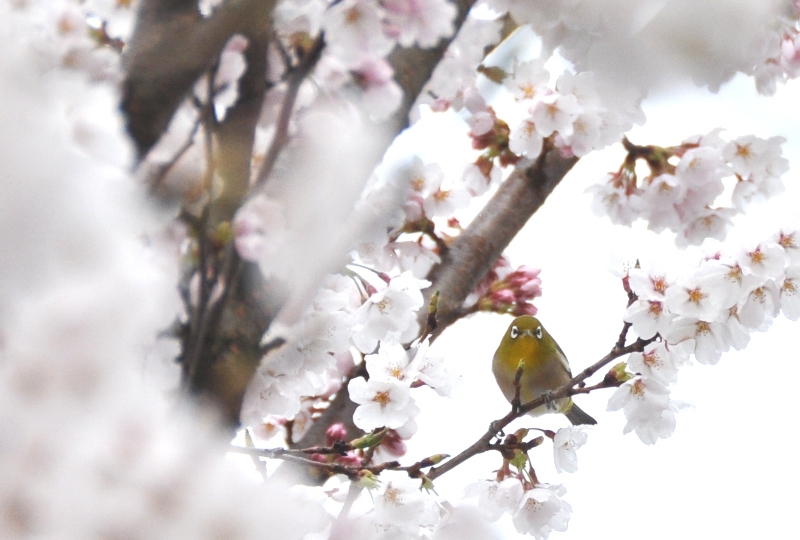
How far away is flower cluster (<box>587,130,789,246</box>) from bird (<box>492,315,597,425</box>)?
1.49ft

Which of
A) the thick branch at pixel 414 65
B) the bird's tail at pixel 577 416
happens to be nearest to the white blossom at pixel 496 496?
the bird's tail at pixel 577 416

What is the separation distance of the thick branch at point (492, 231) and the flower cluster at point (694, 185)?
90 millimetres

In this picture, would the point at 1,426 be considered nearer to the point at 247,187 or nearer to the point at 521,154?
the point at 247,187

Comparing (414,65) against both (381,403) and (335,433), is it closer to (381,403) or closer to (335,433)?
(381,403)

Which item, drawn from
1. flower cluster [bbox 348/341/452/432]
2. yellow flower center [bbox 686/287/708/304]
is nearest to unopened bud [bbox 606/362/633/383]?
yellow flower center [bbox 686/287/708/304]

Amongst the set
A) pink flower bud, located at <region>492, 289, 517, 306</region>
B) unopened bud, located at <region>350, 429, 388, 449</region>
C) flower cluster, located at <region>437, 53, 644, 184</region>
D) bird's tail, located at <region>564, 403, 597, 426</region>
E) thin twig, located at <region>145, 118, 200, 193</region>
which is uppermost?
flower cluster, located at <region>437, 53, 644, 184</region>

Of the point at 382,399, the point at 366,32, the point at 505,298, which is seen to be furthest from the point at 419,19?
the point at 505,298

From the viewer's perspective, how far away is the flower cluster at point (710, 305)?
0.92m

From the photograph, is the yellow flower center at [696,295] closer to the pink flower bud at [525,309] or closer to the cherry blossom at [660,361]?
the cherry blossom at [660,361]

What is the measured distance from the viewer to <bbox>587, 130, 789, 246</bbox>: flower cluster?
4.15 feet

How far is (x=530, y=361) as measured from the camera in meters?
1.75

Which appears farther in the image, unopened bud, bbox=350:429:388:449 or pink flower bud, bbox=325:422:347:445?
pink flower bud, bbox=325:422:347:445

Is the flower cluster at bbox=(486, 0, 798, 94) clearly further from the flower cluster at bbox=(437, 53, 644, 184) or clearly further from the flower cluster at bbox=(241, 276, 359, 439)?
the flower cluster at bbox=(437, 53, 644, 184)

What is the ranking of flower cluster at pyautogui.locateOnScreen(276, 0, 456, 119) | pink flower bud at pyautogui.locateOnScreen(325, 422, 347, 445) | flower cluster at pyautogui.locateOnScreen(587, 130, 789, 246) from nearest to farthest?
flower cluster at pyautogui.locateOnScreen(276, 0, 456, 119) < pink flower bud at pyautogui.locateOnScreen(325, 422, 347, 445) < flower cluster at pyautogui.locateOnScreen(587, 130, 789, 246)
